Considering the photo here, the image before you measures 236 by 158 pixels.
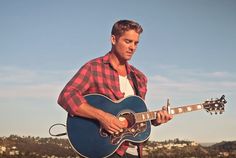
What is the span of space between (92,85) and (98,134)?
2.38ft

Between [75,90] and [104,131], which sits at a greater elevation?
[75,90]

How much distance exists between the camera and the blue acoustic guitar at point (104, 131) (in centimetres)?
586

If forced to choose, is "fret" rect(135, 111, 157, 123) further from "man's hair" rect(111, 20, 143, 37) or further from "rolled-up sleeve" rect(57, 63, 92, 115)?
"man's hair" rect(111, 20, 143, 37)

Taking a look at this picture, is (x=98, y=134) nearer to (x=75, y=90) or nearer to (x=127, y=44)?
(x=75, y=90)

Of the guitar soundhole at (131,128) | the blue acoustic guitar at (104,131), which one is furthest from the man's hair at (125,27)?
the guitar soundhole at (131,128)

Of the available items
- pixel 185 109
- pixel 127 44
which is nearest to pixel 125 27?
pixel 127 44

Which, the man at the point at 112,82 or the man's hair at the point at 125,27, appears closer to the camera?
the man at the point at 112,82

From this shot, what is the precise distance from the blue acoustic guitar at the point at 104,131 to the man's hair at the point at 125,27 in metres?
0.98

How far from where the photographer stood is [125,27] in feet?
20.3

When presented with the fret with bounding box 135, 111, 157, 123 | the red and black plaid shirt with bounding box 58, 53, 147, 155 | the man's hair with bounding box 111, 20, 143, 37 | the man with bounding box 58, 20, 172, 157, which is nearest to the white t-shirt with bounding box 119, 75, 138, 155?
the man with bounding box 58, 20, 172, 157

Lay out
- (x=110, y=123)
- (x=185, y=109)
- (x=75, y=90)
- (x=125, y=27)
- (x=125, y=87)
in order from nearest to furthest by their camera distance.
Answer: (x=110, y=123) < (x=75, y=90) < (x=125, y=27) < (x=125, y=87) < (x=185, y=109)

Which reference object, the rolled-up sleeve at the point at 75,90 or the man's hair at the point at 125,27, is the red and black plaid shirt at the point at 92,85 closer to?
the rolled-up sleeve at the point at 75,90

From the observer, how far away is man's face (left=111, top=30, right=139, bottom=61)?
6.15 metres

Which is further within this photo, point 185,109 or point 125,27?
point 185,109
